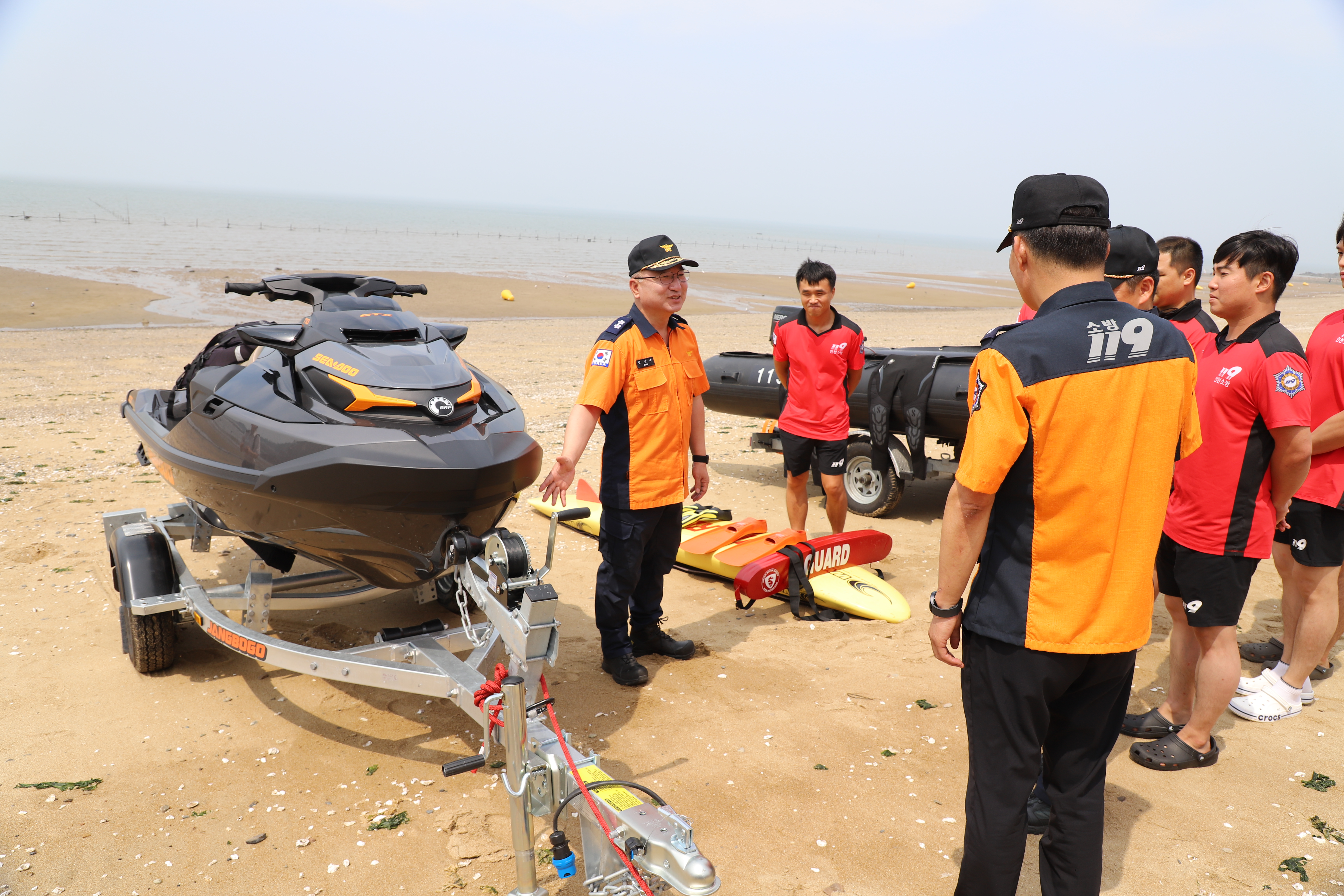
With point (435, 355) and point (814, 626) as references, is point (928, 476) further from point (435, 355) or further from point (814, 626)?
point (435, 355)

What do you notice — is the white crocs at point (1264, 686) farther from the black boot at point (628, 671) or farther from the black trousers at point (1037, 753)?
the black boot at point (628, 671)

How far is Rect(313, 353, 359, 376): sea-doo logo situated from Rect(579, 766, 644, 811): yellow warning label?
1.90m

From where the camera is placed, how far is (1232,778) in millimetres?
3537

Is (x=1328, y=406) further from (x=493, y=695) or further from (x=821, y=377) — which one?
(x=493, y=695)

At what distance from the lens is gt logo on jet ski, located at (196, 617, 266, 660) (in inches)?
139

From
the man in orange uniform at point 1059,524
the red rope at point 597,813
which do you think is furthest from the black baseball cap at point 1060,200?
the red rope at point 597,813

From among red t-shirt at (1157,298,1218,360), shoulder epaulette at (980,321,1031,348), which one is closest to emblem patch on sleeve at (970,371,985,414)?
shoulder epaulette at (980,321,1031,348)

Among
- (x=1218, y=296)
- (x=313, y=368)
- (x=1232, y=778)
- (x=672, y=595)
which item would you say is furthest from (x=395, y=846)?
(x=1218, y=296)

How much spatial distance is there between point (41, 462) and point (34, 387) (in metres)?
4.54

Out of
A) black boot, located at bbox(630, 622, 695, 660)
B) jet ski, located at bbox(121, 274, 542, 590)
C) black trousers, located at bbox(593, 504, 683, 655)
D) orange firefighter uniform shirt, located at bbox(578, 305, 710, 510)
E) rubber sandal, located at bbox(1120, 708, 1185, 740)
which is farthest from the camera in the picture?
black boot, located at bbox(630, 622, 695, 660)

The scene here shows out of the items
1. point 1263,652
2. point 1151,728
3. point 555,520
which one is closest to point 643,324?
point 555,520

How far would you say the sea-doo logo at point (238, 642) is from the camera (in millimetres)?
3525

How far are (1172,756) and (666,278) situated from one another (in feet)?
10.0

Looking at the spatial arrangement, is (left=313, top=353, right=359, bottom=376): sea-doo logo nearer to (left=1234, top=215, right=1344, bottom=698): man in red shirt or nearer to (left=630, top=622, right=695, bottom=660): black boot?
(left=630, top=622, right=695, bottom=660): black boot
